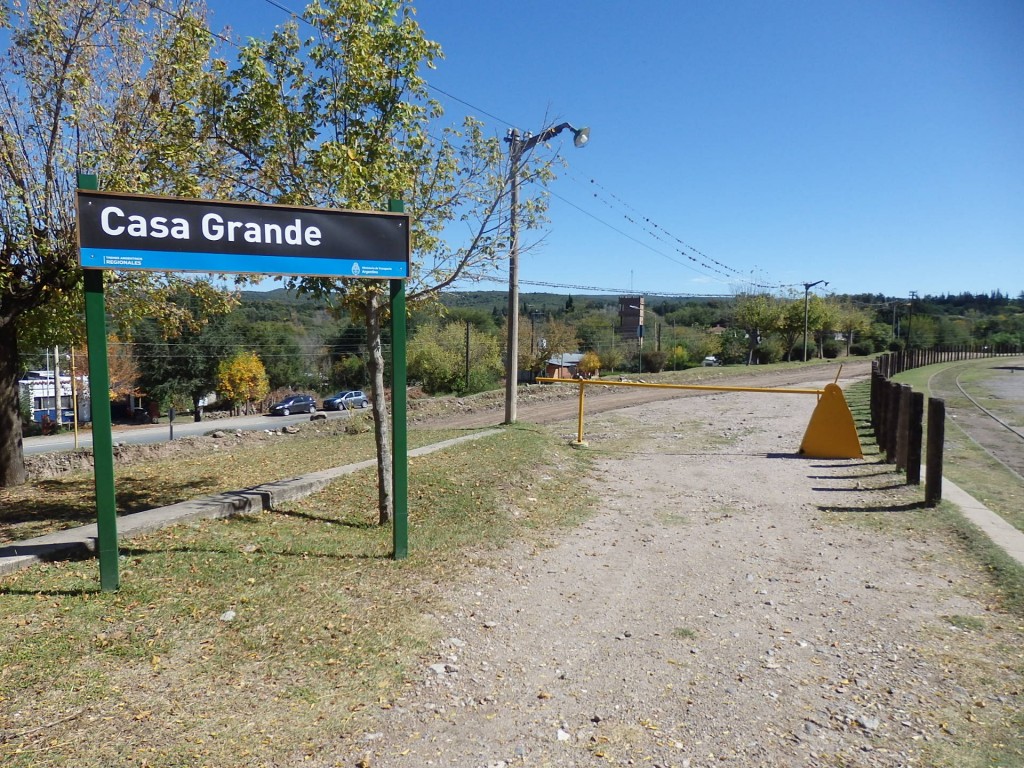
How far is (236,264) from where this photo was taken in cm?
504

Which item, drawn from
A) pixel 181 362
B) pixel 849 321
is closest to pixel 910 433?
pixel 181 362

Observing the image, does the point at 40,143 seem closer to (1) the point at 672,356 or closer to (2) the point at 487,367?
(2) the point at 487,367

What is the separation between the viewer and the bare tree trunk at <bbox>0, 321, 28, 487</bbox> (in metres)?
9.09

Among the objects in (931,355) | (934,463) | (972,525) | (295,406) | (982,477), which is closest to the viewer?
(972,525)

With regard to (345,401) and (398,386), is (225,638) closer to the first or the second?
(398,386)

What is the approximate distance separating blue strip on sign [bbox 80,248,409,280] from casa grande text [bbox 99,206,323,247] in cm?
12

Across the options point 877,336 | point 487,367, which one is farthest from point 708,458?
point 877,336

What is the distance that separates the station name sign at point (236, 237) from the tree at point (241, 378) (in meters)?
60.2

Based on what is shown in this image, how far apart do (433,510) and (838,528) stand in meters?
4.35

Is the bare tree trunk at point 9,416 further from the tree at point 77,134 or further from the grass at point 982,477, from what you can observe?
the grass at point 982,477

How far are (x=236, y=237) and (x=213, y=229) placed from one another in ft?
0.52

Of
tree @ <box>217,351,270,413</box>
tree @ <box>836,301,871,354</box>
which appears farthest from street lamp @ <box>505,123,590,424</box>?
tree @ <box>836,301,871,354</box>

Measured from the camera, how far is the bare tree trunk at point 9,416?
9086mm

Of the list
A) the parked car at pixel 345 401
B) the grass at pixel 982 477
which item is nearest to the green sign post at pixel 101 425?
the grass at pixel 982 477
